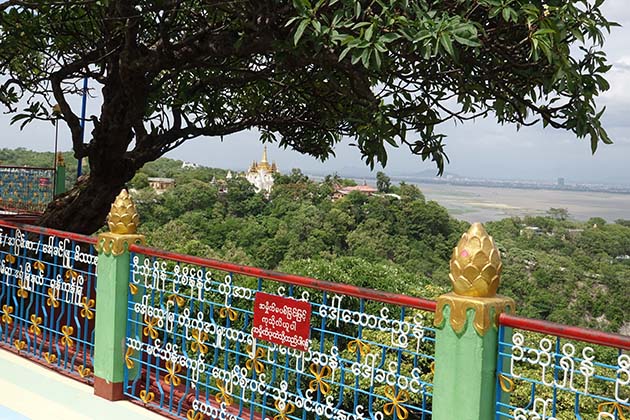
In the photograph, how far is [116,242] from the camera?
13.4 ft

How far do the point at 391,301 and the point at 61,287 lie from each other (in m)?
2.76

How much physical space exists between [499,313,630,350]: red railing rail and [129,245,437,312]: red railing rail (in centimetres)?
34

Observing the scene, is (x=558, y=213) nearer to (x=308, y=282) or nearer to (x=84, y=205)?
(x=84, y=205)

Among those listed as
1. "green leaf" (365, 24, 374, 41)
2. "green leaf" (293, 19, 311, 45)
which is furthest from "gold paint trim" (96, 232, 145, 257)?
"green leaf" (365, 24, 374, 41)

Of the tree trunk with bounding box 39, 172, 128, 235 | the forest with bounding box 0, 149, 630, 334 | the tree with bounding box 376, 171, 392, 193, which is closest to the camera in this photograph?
the tree trunk with bounding box 39, 172, 128, 235

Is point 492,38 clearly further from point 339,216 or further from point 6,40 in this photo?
point 339,216

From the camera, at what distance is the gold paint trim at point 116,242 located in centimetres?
408

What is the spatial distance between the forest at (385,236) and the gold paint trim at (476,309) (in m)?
22.5

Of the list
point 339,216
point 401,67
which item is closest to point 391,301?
point 401,67

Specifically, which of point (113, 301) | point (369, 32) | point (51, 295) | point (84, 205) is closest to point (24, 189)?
point (84, 205)

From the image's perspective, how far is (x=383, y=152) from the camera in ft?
12.2

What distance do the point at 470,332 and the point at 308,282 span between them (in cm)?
87

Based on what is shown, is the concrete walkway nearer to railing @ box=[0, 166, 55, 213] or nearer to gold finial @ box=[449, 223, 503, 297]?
gold finial @ box=[449, 223, 503, 297]

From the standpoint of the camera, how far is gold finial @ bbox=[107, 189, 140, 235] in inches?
164
